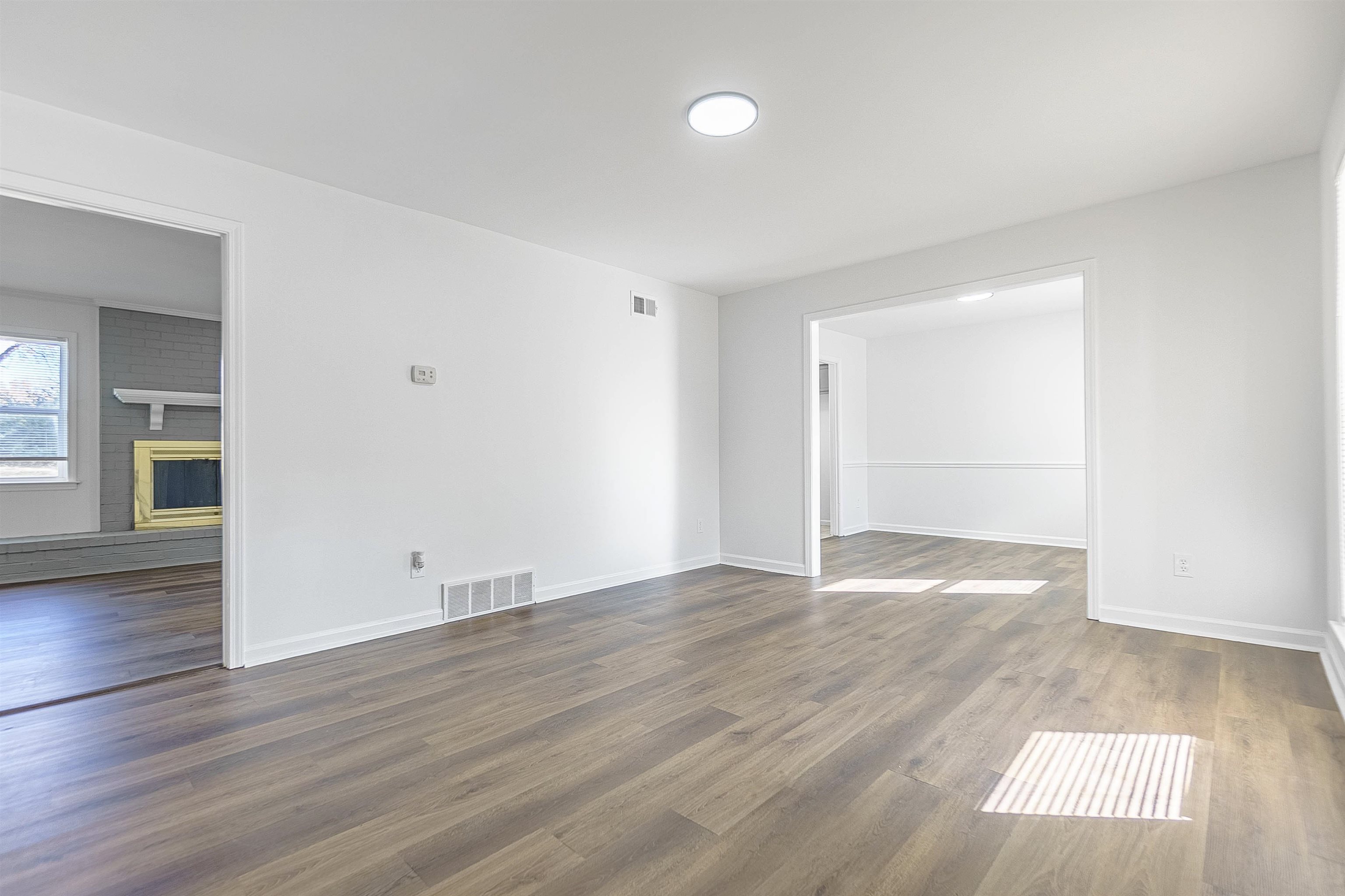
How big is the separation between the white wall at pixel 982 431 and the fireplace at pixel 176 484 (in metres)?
7.62

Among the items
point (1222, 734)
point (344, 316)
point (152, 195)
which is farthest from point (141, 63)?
point (1222, 734)

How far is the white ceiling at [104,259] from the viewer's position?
4.09 metres

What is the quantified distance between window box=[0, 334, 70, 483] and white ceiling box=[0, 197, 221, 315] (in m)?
0.55

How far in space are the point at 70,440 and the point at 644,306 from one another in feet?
18.1

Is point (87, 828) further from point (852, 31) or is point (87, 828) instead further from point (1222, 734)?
point (1222, 734)

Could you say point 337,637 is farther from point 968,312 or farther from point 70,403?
point 968,312

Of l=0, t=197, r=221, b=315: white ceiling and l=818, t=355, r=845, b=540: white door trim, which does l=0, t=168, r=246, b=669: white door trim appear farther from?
l=818, t=355, r=845, b=540: white door trim

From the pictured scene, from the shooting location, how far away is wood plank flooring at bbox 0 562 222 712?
3004mm

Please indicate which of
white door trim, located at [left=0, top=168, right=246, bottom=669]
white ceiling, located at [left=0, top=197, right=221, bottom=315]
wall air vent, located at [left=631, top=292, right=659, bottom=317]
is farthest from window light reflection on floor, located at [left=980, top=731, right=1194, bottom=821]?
white ceiling, located at [left=0, top=197, right=221, bottom=315]

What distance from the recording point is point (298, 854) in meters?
1.64

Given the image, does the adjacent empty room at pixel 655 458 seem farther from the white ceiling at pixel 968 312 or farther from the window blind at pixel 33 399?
the white ceiling at pixel 968 312

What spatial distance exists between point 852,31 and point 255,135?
2597mm

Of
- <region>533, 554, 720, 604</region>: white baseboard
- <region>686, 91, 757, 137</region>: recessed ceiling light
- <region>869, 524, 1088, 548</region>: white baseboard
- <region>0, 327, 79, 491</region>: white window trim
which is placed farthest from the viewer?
<region>869, 524, 1088, 548</region>: white baseboard

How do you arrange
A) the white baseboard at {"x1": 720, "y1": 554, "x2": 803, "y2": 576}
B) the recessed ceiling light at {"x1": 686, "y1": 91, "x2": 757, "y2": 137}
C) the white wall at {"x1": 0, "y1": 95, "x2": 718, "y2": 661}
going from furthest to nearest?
the white baseboard at {"x1": 720, "y1": 554, "x2": 803, "y2": 576}, the white wall at {"x1": 0, "y1": 95, "x2": 718, "y2": 661}, the recessed ceiling light at {"x1": 686, "y1": 91, "x2": 757, "y2": 137}
